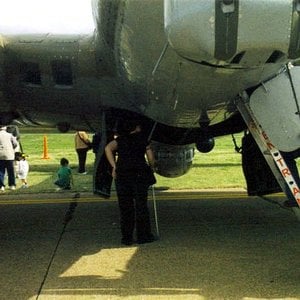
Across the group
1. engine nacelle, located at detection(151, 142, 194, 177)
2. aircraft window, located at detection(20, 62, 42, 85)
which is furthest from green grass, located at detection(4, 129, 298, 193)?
aircraft window, located at detection(20, 62, 42, 85)

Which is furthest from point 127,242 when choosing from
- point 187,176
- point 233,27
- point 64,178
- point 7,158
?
point 187,176

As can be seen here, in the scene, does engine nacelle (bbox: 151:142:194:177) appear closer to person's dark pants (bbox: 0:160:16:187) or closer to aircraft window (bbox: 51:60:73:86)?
aircraft window (bbox: 51:60:73:86)

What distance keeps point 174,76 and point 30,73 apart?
3388 mm

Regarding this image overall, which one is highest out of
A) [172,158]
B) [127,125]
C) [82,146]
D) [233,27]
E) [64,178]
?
[233,27]

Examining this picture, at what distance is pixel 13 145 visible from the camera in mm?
13406

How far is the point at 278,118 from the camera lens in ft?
17.9

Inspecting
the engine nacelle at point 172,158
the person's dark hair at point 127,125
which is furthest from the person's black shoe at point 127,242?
the engine nacelle at point 172,158

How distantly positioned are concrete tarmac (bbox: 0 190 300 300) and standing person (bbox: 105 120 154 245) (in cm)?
21

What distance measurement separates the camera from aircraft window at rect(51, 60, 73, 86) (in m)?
7.79

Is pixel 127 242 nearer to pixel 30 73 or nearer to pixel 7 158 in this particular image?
pixel 30 73

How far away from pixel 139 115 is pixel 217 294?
2.78 metres

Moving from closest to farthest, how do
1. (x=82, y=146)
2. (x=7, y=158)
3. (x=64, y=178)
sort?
(x=64, y=178), (x=7, y=158), (x=82, y=146)

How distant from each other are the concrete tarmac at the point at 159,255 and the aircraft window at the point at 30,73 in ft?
6.32

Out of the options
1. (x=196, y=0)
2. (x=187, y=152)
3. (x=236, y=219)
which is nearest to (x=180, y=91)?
(x=196, y=0)
